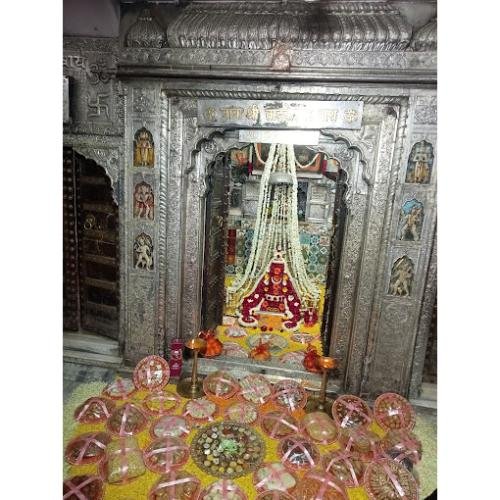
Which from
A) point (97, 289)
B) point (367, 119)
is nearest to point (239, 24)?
point (367, 119)

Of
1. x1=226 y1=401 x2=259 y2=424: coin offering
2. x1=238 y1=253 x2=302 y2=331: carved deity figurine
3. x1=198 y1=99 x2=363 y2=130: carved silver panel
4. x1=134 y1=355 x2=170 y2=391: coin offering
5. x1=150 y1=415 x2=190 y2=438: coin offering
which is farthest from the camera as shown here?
x1=238 y1=253 x2=302 y2=331: carved deity figurine

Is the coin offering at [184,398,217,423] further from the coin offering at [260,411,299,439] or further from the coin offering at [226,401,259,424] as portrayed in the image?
the coin offering at [260,411,299,439]

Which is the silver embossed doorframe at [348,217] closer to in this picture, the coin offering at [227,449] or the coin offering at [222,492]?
the coin offering at [227,449]

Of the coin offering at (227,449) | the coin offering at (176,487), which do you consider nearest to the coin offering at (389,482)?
the coin offering at (227,449)

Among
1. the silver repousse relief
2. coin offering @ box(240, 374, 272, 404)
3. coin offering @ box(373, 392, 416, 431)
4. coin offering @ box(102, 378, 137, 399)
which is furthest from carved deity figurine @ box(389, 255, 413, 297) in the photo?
coin offering @ box(102, 378, 137, 399)

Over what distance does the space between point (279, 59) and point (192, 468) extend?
4090 mm

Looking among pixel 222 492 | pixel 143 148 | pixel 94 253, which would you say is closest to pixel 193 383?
pixel 222 492

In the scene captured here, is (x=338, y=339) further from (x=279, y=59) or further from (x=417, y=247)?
(x=279, y=59)

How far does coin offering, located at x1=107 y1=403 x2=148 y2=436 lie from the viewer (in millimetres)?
3473

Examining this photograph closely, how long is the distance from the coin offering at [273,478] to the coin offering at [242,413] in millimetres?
597

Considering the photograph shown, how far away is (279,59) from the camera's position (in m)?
3.70

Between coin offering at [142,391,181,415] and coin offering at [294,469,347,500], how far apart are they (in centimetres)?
161

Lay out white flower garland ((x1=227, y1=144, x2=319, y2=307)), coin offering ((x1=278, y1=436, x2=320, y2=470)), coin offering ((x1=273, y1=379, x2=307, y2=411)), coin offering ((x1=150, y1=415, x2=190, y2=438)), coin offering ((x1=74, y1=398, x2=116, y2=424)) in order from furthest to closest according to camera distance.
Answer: white flower garland ((x1=227, y1=144, x2=319, y2=307)) < coin offering ((x1=273, y1=379, x2=307, y2=411)) < coin offering ((x1=74, y1=398, x2=116, y2=424)) < coin offering ((x1=150, y1=415, x2=190, y2=438)) < coin offering ((x1=278, y1=436, x2=320, y2=470))

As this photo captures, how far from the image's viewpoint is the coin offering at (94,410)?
142 inches
